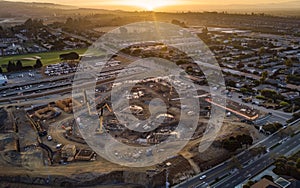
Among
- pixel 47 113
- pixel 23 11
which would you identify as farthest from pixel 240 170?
pixel 23 11

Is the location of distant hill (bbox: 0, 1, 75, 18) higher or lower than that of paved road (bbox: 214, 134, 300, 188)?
higher

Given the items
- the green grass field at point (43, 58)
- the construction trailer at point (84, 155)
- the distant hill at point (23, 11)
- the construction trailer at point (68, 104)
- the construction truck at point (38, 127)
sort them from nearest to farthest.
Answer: the construction trailer at point (84, 155), the construction truck at point (38, 127), the construction trailer at point (68, 104), the green grass field at point (43, 58), the distant hill at point (23, 11)

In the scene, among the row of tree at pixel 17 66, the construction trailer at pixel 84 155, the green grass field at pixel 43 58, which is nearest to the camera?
the construction trailer at pixel 84 155

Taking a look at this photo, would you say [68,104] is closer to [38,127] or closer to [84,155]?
[38,127]

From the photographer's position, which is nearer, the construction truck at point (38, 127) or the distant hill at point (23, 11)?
the construction truck at point (38, 127)

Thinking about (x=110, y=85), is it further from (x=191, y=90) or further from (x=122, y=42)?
(x=122, y=42)

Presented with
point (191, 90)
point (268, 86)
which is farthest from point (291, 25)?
point (191, 90)

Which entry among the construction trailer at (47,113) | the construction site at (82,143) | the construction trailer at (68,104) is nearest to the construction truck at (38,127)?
the construction site at (82,143)

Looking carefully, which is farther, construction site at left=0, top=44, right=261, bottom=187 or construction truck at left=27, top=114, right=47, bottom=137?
construction truck at left=27, top=114, right=47, bottom=137

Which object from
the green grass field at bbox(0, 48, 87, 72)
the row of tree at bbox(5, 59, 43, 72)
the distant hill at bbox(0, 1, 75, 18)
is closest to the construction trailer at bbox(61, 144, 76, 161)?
the row of tree at bbox(5, 59, 43, 72)

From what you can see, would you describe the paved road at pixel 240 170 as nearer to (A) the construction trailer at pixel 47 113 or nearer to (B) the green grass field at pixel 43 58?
(A) the construction trailer at pixel 47 113

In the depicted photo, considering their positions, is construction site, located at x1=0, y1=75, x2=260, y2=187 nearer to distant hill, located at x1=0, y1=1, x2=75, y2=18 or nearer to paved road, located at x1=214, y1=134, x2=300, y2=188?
paved road, located at x1=214, y1=134, x2=300, y2=188
